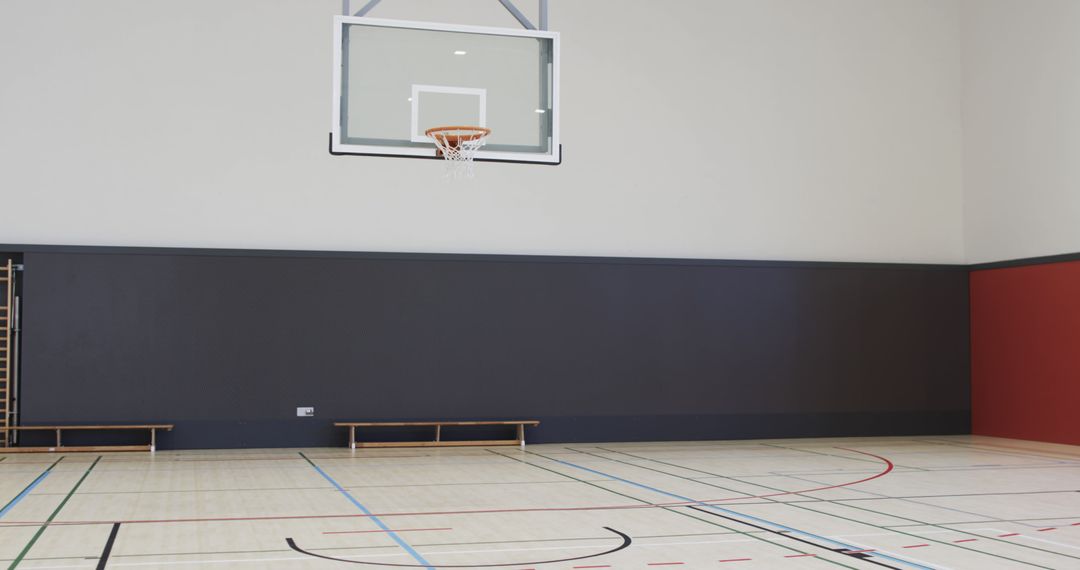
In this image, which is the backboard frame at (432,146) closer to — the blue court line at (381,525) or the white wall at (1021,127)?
the blue court line at (381,525)

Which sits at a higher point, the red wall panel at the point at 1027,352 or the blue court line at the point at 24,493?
the red wall panel at the point at 1027,352

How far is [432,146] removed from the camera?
9.79 m

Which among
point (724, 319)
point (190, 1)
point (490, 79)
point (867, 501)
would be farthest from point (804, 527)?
point (190, 1)

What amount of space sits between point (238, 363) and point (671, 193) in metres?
5.96

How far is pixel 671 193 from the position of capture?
14648mm

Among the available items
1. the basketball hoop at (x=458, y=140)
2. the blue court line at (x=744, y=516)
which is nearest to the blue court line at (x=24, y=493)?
the basketball hoop at (x=458, y=140)

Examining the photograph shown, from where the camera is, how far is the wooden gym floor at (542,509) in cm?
612

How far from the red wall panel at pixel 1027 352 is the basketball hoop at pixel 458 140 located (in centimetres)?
821

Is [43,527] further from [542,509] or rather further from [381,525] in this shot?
[542,509]

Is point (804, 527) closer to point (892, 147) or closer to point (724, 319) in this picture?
point (724, 319)

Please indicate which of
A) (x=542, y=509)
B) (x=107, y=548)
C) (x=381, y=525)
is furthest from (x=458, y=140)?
(x=107, y=548)

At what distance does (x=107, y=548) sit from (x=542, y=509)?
117 inches

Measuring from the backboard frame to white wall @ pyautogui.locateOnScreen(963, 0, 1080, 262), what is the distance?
7.50 meters

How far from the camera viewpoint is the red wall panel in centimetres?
1373
